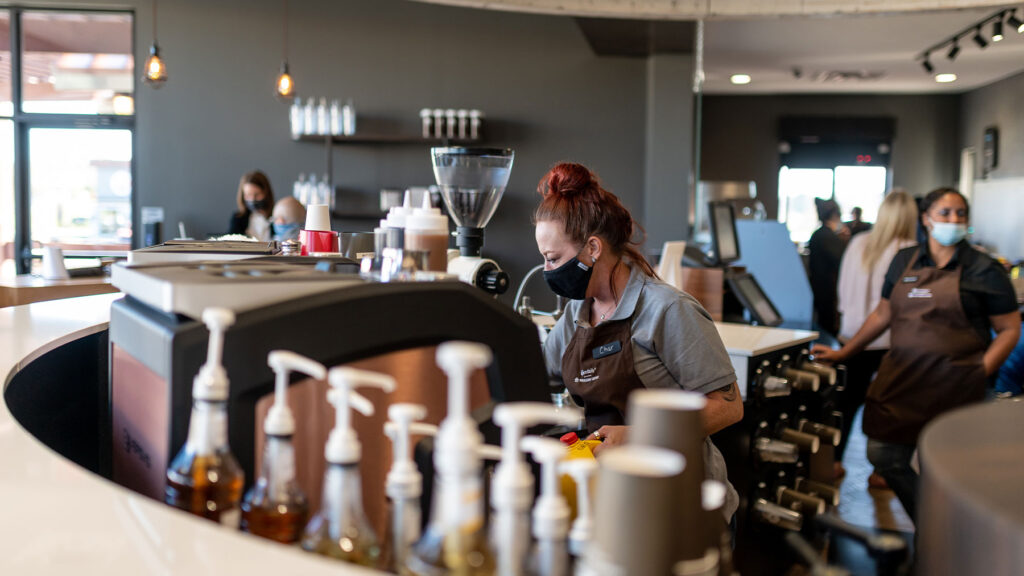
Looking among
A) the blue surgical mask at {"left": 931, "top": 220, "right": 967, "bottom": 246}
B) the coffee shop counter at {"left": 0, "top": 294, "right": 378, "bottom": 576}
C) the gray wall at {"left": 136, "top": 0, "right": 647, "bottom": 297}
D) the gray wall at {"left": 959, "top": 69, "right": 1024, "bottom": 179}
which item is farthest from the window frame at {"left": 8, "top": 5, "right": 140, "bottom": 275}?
the gray wall at {"left": 959, "top": 69, "right": 1024, "bottom": 179}

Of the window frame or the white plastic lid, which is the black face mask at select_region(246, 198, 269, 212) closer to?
the window frame

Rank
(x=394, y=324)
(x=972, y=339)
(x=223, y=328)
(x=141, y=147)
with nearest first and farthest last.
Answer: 1. (x=223, y=328)
2. (x=394, y=324)
3. (x=972, y=339)
4. (x=141, y=147)

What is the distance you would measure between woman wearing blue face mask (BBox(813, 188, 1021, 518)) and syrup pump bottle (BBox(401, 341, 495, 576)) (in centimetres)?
340

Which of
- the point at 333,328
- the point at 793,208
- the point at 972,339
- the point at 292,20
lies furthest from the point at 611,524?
the point at 793,208

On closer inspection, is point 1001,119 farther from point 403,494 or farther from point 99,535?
point 99,535

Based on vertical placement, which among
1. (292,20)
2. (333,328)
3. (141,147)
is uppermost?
(292,20)

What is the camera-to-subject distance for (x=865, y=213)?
14.6 metres

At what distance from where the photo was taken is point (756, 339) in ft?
11.4

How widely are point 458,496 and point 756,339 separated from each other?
292cm

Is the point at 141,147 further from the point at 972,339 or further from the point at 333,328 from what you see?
the point at 333,328

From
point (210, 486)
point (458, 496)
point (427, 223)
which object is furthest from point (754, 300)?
point (458, 496)

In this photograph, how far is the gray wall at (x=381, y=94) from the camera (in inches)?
306

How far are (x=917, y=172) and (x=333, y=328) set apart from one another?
14.5m

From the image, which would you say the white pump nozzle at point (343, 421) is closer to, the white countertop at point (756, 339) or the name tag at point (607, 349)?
the name tag at point (607, 349)
